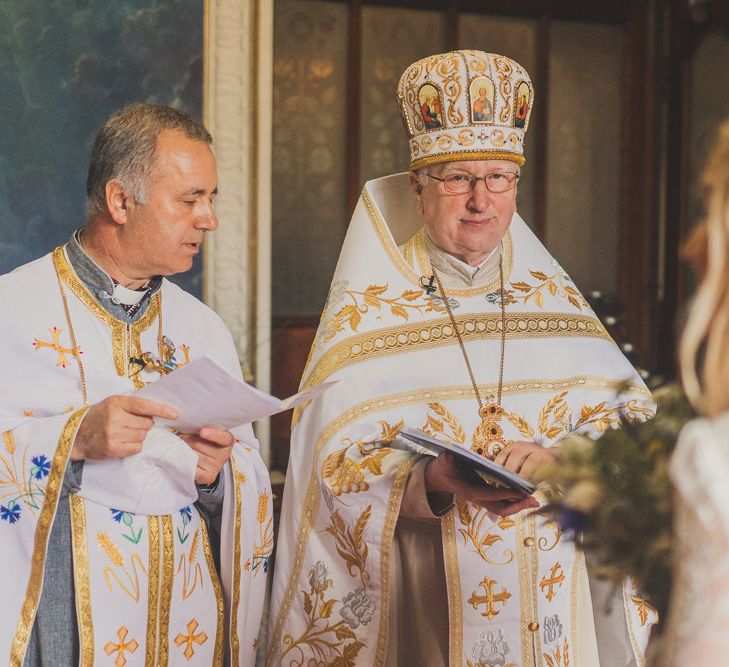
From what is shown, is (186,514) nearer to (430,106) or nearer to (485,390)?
(485,390)

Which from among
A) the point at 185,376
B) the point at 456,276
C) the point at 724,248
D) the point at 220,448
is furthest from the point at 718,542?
the point at 456,276

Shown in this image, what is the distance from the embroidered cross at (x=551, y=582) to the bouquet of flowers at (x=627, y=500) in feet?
3.70

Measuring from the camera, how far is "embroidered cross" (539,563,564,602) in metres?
2.82

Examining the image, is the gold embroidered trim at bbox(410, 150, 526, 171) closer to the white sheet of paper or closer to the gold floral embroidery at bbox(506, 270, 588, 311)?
the gold floral embroidery at bbox(506, 270, 588, 311)

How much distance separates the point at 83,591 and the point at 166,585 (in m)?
0.21

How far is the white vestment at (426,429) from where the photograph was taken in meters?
2.78

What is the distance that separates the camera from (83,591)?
2.54 m

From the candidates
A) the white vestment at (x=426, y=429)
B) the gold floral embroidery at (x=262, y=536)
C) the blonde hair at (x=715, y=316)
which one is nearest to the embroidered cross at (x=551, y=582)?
the white vestment at (x=426, y=429)

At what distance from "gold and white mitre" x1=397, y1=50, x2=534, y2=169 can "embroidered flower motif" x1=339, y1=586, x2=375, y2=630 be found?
112 centimetres

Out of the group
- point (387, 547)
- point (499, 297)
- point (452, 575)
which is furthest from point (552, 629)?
point (499, 297)

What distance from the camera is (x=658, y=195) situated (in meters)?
6.28

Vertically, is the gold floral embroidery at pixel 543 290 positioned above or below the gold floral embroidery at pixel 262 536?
above

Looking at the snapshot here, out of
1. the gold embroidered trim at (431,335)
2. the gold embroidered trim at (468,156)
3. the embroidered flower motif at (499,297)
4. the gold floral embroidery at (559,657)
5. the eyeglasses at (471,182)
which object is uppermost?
the gold embroidered trim at (468,156)

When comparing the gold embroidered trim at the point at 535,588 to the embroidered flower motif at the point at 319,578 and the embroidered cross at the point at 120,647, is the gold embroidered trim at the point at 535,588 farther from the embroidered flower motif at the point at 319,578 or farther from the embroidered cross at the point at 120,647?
the embroidered cross at the point at 120,647
